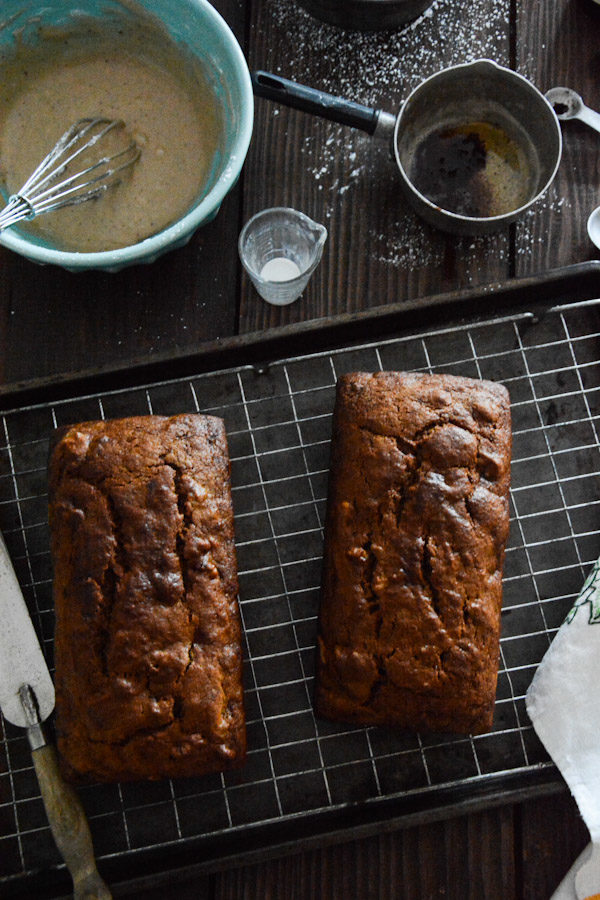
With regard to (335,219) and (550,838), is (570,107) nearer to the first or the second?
(335,219)

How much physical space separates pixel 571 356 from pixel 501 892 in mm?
1282

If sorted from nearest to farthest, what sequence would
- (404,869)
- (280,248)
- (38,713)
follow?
(38,713), (404,869), (280,248)

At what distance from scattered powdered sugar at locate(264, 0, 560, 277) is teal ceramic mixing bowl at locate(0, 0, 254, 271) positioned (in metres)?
0.27

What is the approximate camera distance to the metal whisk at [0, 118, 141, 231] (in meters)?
1.88

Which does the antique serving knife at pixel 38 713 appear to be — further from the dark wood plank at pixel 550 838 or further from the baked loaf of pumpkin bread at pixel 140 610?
the dark wood plank at pixel 550 838

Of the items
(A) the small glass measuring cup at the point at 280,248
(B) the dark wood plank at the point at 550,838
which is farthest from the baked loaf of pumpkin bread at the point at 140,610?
(B) the dark wood plank at the point at 550,838

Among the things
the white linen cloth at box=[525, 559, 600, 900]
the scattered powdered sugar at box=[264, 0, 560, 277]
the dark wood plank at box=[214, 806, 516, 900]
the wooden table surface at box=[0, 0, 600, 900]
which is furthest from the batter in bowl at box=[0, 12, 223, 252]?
the dark wood plank at box=[214, 806, 516, 900]

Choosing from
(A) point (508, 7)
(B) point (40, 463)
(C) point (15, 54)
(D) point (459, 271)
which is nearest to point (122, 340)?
(B) point (40, 463)

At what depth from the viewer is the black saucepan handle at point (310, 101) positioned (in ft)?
5.95

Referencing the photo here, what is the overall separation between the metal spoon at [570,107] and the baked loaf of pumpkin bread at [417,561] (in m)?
0.86

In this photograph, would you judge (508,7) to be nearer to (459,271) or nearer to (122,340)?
(459,271)

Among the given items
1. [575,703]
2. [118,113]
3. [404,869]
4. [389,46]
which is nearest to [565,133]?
[389,46]

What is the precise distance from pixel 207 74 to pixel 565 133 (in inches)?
36.7

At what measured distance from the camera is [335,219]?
2.05 meters
